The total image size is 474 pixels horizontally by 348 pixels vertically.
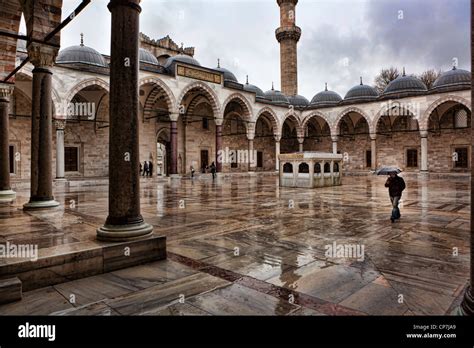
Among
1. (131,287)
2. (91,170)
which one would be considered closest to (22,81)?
(91,170)

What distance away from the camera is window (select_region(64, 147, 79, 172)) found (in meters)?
19.5

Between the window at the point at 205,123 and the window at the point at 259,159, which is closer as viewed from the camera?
the window at the point at 205,123

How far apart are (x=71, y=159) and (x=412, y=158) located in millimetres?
27334

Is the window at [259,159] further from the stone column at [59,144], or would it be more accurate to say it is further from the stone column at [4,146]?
the stone column at [4,146]

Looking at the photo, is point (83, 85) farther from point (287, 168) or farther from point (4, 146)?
point (287, 168)

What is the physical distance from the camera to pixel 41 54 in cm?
609

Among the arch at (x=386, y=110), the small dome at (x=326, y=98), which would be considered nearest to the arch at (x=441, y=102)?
the arch at (x=386, y=110)

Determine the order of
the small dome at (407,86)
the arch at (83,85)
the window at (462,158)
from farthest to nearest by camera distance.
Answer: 1. the small dome at (407,86)
2. the window at (462,158)
3. the arch at (83,85)

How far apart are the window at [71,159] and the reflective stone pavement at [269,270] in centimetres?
1501

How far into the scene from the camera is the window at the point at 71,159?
19469 millimetres

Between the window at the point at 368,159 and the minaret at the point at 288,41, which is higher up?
the minaret at the point at 288,41

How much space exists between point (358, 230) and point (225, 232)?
2202 mm

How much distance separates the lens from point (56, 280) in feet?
9.62

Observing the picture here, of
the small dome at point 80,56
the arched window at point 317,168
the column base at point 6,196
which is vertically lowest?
the column base at point 6,196
